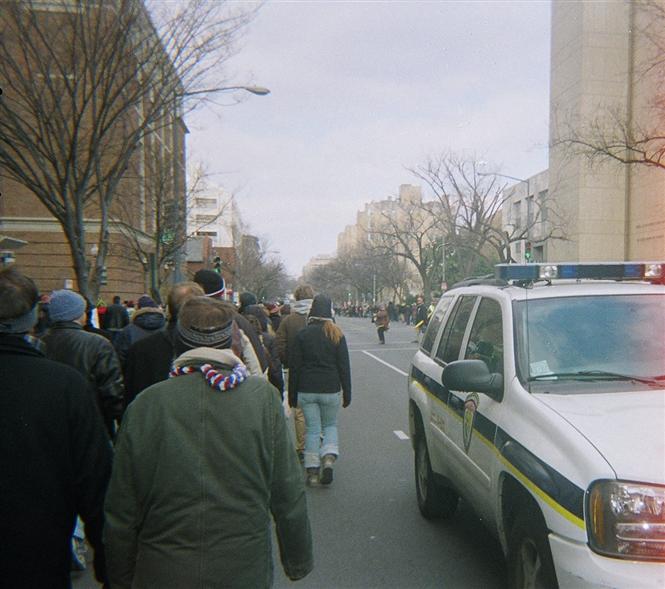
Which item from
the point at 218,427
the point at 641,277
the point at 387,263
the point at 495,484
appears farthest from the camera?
the point at 387,263

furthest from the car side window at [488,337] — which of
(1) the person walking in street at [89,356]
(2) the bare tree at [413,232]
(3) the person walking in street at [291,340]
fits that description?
(2) the bare tree at [413,232]

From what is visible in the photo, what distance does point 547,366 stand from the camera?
12.4 ft

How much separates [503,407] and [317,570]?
6.30ft

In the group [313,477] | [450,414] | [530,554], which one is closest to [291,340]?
[313,477]

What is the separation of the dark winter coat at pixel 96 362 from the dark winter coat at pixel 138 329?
1190 mm

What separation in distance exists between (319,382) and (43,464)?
4376mm

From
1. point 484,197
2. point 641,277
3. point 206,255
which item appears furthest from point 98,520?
point 206,255

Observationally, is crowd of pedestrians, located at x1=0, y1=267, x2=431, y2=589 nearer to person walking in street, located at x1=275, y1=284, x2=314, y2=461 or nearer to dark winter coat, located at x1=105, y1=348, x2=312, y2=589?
dark winter coat, located at x1=105, y1=348, x2=312, y2=589

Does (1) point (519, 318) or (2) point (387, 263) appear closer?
(1) point (519, 318)

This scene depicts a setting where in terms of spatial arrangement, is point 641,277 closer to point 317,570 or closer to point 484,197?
point 317,570

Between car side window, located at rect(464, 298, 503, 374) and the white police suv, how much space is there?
0.5 inches

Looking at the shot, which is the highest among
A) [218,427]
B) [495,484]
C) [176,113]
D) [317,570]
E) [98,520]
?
[176,113]

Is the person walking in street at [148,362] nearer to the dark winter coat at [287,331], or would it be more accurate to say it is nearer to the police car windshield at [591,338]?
the police car windshield at [591,338]

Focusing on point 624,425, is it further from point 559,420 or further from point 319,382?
point 319,382
